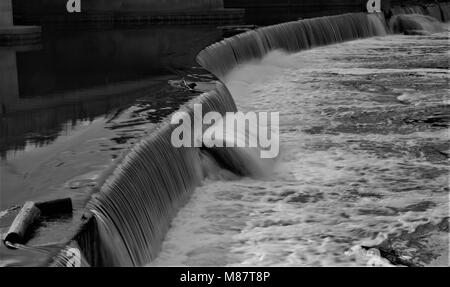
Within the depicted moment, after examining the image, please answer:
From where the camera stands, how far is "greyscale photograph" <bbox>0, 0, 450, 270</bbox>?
18.5ft

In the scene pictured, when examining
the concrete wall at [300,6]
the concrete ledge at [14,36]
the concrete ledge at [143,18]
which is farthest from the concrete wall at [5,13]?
A: the concrete wall at [300,6]

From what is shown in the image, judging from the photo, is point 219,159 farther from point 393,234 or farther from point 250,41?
point 250,41

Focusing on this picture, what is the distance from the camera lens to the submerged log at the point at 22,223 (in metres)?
4.69

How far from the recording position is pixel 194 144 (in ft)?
26.5

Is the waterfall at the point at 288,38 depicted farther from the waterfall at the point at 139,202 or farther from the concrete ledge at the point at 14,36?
the waterfall at the point at 139,202

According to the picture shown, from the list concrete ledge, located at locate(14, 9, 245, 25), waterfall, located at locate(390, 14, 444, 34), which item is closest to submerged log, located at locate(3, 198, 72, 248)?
concrete ledge, located at locate(14, 9, 245, 25)

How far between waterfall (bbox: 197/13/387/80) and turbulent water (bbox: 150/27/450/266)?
650mm

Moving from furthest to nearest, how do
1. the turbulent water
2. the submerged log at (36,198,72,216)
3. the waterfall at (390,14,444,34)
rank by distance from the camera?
the waterfall at (390,14,444,34) < the turbulent water < the submerged log at (36,198,72,216)

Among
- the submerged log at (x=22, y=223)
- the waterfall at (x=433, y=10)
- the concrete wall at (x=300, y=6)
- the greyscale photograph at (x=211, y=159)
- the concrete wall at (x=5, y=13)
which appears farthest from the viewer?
the waterfall at (x=433, y=10)

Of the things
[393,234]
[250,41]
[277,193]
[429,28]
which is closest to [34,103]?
[277,193]

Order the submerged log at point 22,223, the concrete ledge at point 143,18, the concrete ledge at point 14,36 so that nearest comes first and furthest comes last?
1. the submerged log at point 22,223
2. the concrete ledge at point 14,36
3. the concrete ledge at point 143,18

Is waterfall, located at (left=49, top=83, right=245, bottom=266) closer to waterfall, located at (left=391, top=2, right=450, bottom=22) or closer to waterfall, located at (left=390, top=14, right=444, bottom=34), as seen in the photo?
waterfall, located at (left=390, top=14, right=444, bottom=34)

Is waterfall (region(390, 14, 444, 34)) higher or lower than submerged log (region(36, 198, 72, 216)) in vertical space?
lower

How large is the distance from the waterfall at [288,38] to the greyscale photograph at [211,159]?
96 millimetres
